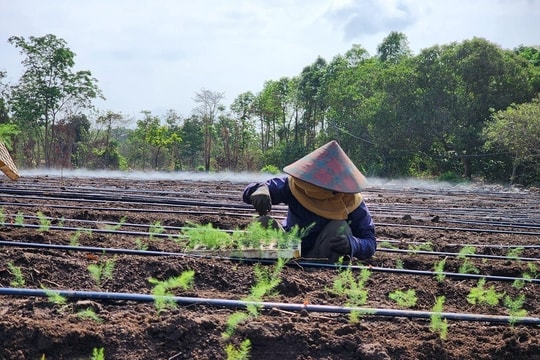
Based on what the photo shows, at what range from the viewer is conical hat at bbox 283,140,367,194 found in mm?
4637

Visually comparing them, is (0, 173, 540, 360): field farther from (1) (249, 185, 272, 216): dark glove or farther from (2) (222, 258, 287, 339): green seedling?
(1) (249, 185, 272, 216): dark glove

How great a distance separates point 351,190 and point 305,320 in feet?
5.11

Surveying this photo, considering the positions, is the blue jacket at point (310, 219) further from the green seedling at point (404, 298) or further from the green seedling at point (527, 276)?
the green seedling at point (527, 276)

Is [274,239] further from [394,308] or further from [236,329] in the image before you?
[236,329]

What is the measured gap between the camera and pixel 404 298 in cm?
387

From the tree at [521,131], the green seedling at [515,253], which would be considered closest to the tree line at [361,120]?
the tree at [521,131]

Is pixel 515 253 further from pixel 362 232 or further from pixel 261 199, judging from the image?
pixel 261 199

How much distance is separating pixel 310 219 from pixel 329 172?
53 cm

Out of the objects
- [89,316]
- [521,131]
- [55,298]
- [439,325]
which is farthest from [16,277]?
[521,131]

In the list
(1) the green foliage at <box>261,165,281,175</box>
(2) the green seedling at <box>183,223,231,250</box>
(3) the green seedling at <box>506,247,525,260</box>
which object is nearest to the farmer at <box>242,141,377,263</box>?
(2) the green seedling at <box>183,223,231,250</box>

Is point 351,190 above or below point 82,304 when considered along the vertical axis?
above

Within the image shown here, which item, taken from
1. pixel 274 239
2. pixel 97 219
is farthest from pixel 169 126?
pixel 274 239

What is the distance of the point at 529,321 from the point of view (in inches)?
139

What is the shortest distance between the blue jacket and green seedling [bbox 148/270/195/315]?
1.29m
